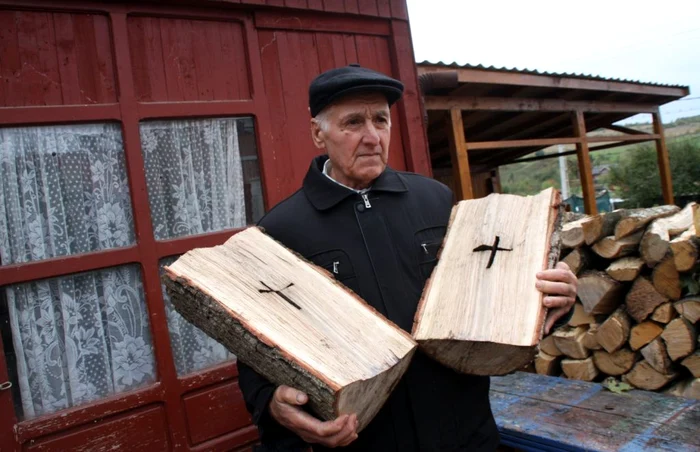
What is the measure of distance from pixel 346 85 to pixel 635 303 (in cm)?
278

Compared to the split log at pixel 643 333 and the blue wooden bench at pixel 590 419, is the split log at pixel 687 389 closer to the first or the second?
the split log at pixel 643 333

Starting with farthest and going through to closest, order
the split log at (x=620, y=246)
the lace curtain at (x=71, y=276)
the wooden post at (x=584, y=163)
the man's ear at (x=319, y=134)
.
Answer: the wooden post at (x=584, y=163)
the split log at (x=620, y=246)
the lace curtain at (x=71, y=276)
the man's ear at (x=319, y=134)

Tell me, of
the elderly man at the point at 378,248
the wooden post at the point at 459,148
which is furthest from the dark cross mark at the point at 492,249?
the wooden post at the point at 459,148

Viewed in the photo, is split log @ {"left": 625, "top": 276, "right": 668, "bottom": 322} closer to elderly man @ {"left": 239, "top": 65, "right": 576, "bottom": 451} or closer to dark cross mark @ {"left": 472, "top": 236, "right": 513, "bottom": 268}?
elderly man @ {"left": 239, "top": 65, "right": 576, "bottom": 451}

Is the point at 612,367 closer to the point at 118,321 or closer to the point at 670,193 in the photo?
the point at 118,321

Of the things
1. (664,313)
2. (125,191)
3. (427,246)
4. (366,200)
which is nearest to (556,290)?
(427,246)

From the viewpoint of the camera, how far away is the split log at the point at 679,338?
3.08 metres

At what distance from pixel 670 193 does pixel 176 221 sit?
29.7ft

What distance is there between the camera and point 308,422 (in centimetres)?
115

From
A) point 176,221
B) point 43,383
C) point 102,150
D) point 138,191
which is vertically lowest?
point 43,383

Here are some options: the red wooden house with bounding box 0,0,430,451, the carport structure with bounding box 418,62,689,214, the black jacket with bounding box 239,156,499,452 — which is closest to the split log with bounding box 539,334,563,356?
the carport structure with bounding box 418,62,689,214

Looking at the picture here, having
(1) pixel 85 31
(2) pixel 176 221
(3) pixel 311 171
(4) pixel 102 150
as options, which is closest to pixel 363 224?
(3) pixel 311 171

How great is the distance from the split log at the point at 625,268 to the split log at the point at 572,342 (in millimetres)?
498

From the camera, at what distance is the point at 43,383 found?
2.34 metres
